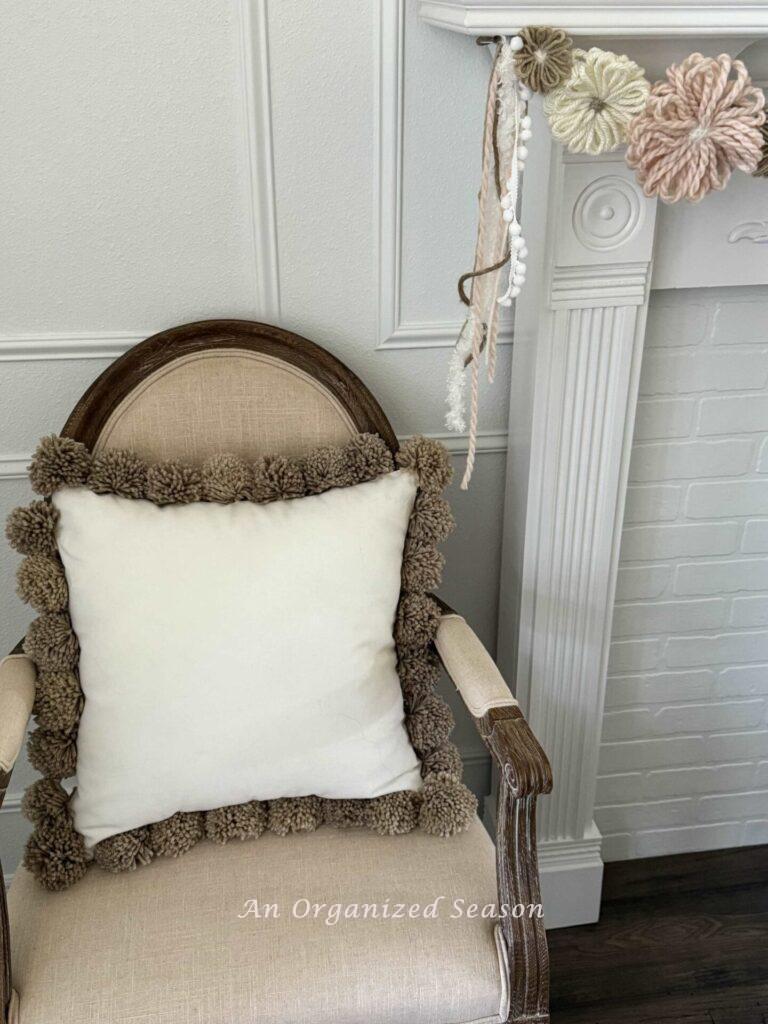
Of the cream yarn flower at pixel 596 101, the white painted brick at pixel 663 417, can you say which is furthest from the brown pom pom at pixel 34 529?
the white painted brick at pixel 663 417

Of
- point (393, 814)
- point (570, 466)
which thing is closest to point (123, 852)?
point (393, 814)

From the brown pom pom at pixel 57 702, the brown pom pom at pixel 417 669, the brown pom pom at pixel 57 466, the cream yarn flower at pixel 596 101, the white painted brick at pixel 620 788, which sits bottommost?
the white painted brick at pixel 620 788

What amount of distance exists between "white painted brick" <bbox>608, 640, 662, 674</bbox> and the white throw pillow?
573mm

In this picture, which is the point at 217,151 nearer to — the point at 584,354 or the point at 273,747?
the point at 584,354

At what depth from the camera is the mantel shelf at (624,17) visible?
1.10 meters

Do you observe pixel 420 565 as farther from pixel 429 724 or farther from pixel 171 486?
pixel 171 486

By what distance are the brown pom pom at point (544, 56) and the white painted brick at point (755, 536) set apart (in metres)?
0.82

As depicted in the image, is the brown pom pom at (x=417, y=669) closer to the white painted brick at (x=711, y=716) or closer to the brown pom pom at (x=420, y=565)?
the brown pom pom at (x=420, y=565)

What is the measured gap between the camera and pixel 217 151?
133cm

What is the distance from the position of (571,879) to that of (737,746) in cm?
39

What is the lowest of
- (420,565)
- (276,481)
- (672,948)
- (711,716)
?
(672,948)

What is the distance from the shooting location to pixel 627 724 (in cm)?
174

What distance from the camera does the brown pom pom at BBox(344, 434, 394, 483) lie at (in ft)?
4.34

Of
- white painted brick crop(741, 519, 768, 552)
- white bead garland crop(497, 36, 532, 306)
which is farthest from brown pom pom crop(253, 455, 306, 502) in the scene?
white painted brick crop(741, 519, 768, 552)
